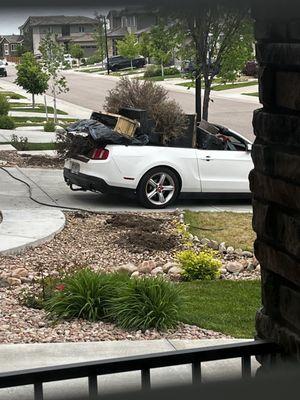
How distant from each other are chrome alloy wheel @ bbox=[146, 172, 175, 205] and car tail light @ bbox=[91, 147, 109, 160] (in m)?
0.72

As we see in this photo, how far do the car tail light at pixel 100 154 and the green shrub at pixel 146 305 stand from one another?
190 inches

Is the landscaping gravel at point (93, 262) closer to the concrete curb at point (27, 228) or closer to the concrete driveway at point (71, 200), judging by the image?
the concrete curb at point (27, 228)

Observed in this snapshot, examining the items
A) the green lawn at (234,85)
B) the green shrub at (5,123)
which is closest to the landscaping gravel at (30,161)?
the green shrub at (5,123)

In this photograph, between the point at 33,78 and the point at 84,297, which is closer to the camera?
the point at 84,297

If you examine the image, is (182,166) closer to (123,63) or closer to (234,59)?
(234,59)

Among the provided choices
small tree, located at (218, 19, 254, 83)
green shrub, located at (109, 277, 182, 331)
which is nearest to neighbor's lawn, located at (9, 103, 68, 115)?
small tree, located at (218, 19, 254, 83)

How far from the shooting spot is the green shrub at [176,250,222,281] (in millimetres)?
7883

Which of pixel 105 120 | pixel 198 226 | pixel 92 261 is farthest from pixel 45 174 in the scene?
pixel 92 261

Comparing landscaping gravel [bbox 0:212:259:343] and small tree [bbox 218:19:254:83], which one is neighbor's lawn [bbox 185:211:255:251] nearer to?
landscaping gravel [bbox 0:212:259:343]

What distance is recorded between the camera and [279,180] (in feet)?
7.82

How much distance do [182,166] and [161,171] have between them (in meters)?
0.33

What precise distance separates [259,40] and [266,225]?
581 millimetres

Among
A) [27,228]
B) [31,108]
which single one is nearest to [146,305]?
[27,228]

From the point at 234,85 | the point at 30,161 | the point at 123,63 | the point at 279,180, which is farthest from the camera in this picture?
the point at 234,85
